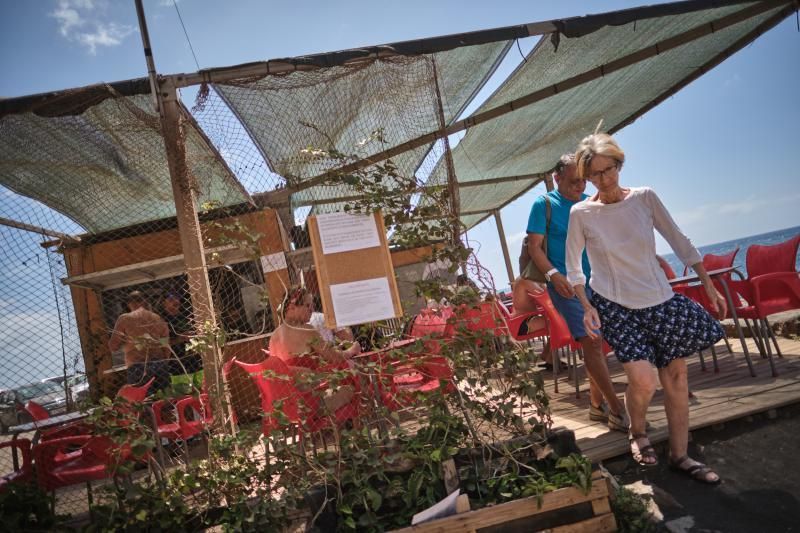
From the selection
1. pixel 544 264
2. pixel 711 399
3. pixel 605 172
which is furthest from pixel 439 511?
pixel 711 399

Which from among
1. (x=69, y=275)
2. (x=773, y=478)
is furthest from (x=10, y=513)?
(x=69, y=275)

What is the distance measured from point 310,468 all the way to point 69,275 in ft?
19.6

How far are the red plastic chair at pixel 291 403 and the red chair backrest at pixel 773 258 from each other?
12.2 ft

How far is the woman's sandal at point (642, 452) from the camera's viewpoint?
2602mm

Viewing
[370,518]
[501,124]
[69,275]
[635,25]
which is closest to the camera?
[370,518]

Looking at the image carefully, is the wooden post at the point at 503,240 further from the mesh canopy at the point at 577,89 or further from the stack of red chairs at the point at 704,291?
the stack of red chairs at the point at 704,291

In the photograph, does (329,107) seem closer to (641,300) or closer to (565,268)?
(565,268)

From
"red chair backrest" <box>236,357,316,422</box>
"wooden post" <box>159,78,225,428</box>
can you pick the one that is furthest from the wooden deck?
"wooden post" <box>159,78,225,428</box>

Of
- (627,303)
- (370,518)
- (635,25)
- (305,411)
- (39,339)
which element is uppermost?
(635,25)

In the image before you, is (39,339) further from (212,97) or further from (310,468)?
(310,468)

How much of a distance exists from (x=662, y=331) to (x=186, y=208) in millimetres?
2834

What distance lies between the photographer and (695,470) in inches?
99.7

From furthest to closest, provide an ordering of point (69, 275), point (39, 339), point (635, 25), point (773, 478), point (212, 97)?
point (69, 275) → point (39, 339) → point (635, 25) → point (212, 97) → point (773, 478)

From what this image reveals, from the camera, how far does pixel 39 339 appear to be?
4320 mm
